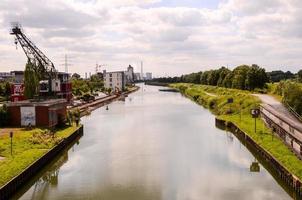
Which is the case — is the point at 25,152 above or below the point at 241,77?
below

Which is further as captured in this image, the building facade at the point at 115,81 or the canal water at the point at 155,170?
the building facade at the point at 115,81

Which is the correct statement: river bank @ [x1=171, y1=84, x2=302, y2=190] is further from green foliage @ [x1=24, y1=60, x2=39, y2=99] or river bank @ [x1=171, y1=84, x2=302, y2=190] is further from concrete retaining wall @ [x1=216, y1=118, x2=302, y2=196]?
green foliage @ [x1=24, y1=60, x2=39, y2=99]

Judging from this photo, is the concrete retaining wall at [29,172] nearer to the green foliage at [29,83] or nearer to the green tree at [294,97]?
the green tree at [294,97]

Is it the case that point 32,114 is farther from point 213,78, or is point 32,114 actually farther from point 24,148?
point 213,78

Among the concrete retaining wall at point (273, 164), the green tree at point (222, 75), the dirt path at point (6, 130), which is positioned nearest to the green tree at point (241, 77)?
the green tree at point (222, 75)

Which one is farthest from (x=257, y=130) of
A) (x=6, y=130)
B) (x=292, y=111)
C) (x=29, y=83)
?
(x=29, y=83)

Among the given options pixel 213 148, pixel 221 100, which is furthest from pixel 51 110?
pixel 221 100

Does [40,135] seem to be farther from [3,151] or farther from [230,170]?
[230,170]
